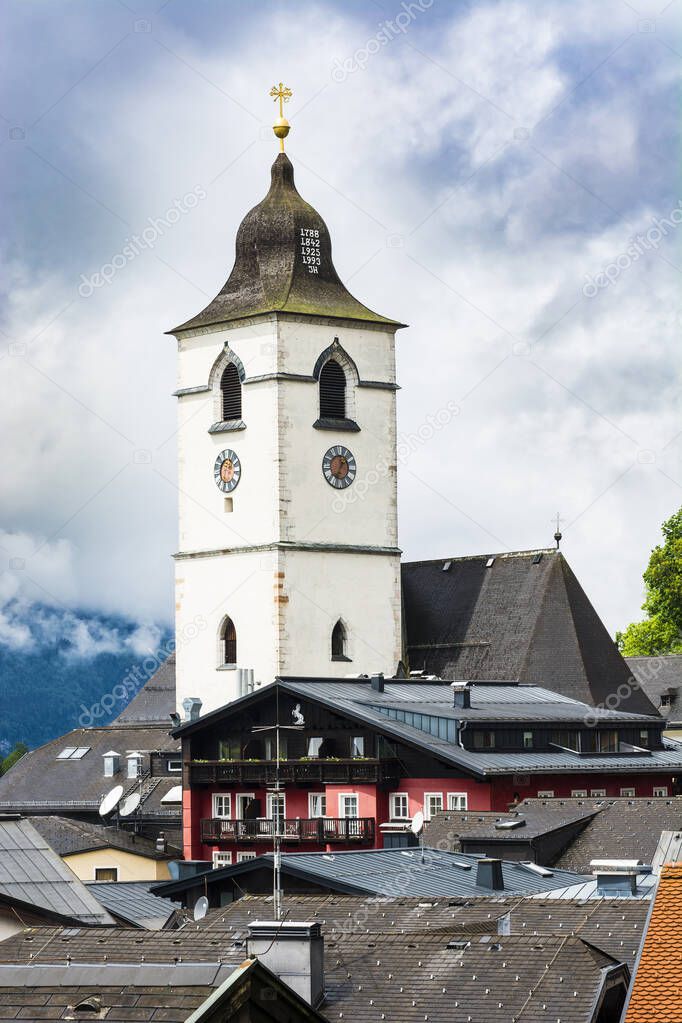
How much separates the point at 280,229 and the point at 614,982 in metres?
58.7

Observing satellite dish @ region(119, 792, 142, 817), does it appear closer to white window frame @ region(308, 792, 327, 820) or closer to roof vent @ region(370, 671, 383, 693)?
roof vent @ region(370, 671, 383, 693)

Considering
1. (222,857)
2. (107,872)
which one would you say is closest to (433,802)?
(222,857)

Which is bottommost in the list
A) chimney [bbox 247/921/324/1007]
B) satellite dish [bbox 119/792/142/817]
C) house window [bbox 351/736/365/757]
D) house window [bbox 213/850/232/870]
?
chimney [bbox 247/921/324/1007]

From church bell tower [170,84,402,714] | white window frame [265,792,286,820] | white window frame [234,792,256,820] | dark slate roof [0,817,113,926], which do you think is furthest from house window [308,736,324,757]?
dark slate roof [0,817,113,926]

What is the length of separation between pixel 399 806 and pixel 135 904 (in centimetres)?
1709

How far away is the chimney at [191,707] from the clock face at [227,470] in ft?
23.2

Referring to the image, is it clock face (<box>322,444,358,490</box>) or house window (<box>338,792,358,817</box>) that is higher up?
clock face (<box>322,444,358,490</box>)

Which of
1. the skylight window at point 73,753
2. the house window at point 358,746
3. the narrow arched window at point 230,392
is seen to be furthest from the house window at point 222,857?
the skylight window at point 73,753

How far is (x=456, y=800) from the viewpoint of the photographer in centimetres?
6172

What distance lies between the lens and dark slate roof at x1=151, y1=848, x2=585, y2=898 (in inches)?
1483

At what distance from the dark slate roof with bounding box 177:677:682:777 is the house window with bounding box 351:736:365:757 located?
56cm

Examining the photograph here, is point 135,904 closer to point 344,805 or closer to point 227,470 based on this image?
point 344,805

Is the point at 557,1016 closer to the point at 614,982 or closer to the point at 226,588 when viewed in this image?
the point at 614,982

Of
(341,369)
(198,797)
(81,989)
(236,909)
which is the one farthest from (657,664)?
(81,989)
